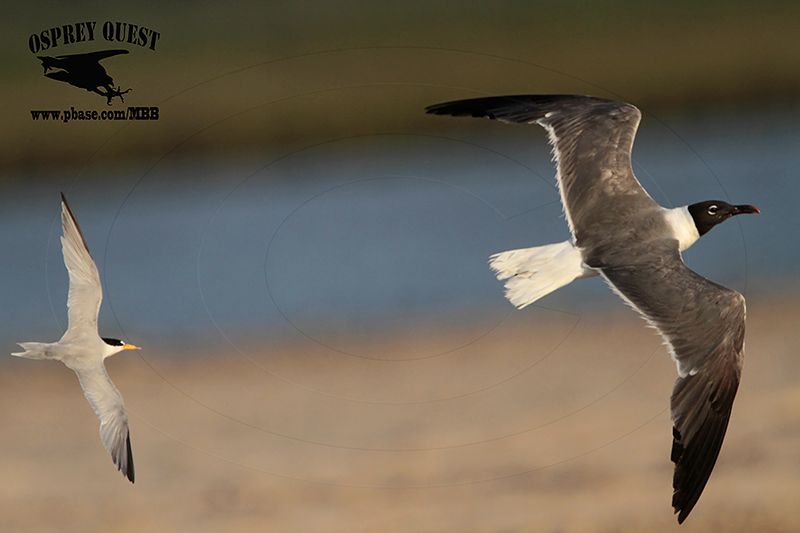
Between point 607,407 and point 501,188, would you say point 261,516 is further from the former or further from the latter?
point 501,188

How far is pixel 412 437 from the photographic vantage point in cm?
1151

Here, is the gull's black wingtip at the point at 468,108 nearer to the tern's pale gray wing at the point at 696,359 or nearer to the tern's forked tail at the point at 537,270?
the tern's forked tail at the point at 537,270

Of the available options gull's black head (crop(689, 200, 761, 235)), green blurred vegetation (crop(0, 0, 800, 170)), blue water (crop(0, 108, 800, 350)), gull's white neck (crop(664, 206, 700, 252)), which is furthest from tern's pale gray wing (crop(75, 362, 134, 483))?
green blurred vegetation (crop(0, 0, 800, 170))

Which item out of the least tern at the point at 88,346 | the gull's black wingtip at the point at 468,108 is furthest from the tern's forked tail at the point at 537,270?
the least tern at the point at 88,346

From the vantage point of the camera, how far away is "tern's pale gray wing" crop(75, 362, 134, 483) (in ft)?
28.1

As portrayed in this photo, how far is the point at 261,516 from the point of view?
34.8 ft

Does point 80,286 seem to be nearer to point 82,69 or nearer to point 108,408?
point 108,408

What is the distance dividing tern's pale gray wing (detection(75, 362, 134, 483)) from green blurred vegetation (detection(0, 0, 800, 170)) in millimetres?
7716

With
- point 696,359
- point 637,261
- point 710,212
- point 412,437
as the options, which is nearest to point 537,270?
point 637,261

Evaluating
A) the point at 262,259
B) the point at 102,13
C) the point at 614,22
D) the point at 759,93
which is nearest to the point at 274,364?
the point at 262,259

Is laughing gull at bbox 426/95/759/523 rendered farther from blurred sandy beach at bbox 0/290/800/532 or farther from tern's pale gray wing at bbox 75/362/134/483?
tern's pale gray wing at bbox 75/362/134/483

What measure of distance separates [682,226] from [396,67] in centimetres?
815

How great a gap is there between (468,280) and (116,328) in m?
3.27

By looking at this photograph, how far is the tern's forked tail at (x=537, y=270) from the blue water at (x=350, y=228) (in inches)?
185
